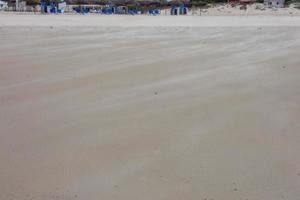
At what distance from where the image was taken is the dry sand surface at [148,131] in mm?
2967

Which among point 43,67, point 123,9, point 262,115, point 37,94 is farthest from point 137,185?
point 123,9

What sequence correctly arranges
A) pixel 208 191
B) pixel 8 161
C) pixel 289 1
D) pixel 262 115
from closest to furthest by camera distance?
pixel 208 191 → pixel 8 161 → pixel 262 115 → pixel 289 1

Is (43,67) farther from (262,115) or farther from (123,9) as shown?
(123,9)

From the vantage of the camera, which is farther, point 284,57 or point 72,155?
point 284,57

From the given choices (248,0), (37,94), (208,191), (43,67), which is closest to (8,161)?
(208,191)

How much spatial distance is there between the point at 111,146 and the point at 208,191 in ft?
3.55

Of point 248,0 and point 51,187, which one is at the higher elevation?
point 248,0

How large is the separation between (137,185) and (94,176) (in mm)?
350

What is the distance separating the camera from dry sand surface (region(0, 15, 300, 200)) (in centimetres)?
297

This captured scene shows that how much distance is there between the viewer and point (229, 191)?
289cm

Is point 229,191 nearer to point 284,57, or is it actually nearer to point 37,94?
point 37,94

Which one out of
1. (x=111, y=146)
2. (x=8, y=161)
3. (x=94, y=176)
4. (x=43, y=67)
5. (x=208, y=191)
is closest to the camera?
(x=208, y=191)

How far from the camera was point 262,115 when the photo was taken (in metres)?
4.59

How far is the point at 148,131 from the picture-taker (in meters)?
4.04
